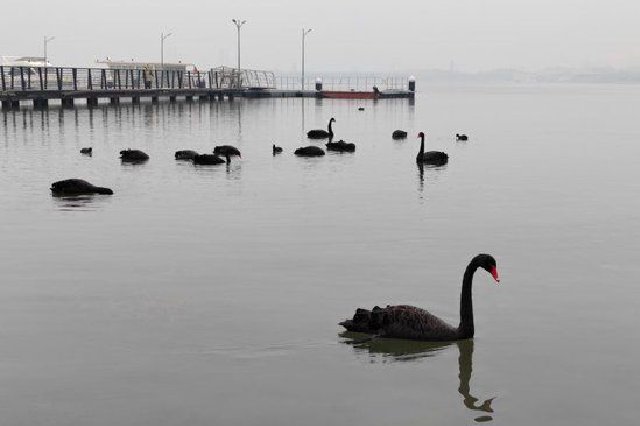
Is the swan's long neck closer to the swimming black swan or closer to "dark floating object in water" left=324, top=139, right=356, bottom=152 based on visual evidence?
the swimming black swan

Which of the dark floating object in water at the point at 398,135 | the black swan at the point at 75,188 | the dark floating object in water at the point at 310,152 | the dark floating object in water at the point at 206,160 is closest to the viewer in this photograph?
the black swan at the point at 75,188

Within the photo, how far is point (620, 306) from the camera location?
1563cm

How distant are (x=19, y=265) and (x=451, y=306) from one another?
8.64 m

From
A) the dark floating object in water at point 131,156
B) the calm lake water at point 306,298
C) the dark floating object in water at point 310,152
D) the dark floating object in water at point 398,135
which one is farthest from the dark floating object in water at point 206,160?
the dark floating object in water at point 398,135

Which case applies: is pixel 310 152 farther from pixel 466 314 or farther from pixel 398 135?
pixel 466 314

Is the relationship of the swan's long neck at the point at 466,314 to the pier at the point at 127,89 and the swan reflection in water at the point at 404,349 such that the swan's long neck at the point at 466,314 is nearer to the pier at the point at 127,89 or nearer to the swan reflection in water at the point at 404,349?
the swan reflection in water at the point at 404,349

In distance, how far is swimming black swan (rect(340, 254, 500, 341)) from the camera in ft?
44.1

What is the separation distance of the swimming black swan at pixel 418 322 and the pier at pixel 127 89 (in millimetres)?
77425

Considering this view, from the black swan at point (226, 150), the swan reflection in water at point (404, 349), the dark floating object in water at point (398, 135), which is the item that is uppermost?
the black swan at point (226, 150)

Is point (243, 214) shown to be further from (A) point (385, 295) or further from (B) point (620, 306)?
(B) point (620, 306)

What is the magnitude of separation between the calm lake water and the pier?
200ft

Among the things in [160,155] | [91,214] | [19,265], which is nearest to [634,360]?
[19,265]

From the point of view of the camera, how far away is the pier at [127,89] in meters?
93.4

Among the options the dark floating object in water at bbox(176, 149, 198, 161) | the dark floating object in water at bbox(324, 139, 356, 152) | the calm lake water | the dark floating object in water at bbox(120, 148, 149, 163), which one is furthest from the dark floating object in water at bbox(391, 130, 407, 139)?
the calm lake water
